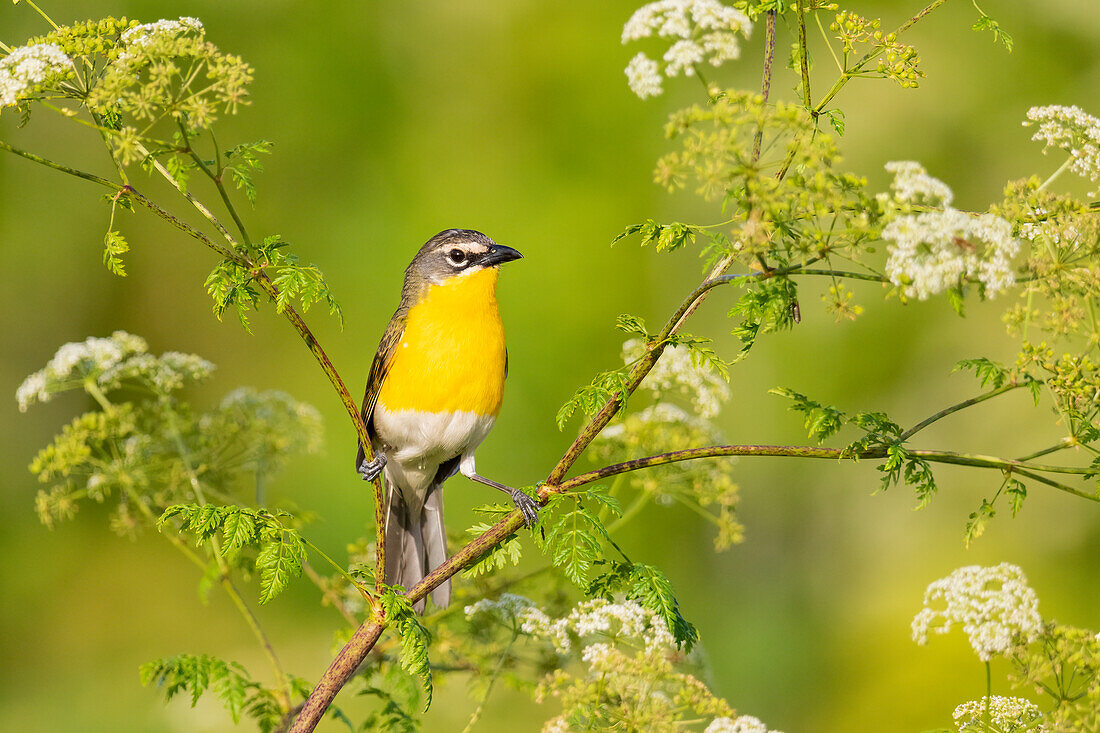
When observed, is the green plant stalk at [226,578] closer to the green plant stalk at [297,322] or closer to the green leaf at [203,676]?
the green leaf at [203,676]

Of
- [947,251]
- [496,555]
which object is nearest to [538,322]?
[496,555]

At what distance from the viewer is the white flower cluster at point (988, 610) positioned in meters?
2.24

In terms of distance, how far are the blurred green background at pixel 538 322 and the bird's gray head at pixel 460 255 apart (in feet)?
11.5

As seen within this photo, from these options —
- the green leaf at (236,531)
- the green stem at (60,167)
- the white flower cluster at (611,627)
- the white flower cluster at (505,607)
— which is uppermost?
the white flower cluster at (505,607)

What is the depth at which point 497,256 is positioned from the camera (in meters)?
3.94

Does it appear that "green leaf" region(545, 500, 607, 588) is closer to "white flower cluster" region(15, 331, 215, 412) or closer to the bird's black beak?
the bird's black beak

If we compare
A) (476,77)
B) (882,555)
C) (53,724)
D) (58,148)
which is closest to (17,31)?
(58,148)

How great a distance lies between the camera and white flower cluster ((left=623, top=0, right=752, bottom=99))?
2438 millimetres

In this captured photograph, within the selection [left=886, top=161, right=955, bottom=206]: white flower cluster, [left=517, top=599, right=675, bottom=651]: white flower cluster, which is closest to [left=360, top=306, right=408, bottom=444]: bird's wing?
[left=517, top=599, right=675, bottom=651]: white flower cluster

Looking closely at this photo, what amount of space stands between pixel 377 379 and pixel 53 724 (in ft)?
17.0

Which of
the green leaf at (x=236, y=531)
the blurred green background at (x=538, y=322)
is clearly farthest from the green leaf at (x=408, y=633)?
the blurred green background at (x=538, y=322)

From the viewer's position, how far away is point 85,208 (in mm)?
8992

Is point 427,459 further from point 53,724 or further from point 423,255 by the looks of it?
point 53,724

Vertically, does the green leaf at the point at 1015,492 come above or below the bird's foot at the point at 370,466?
below
